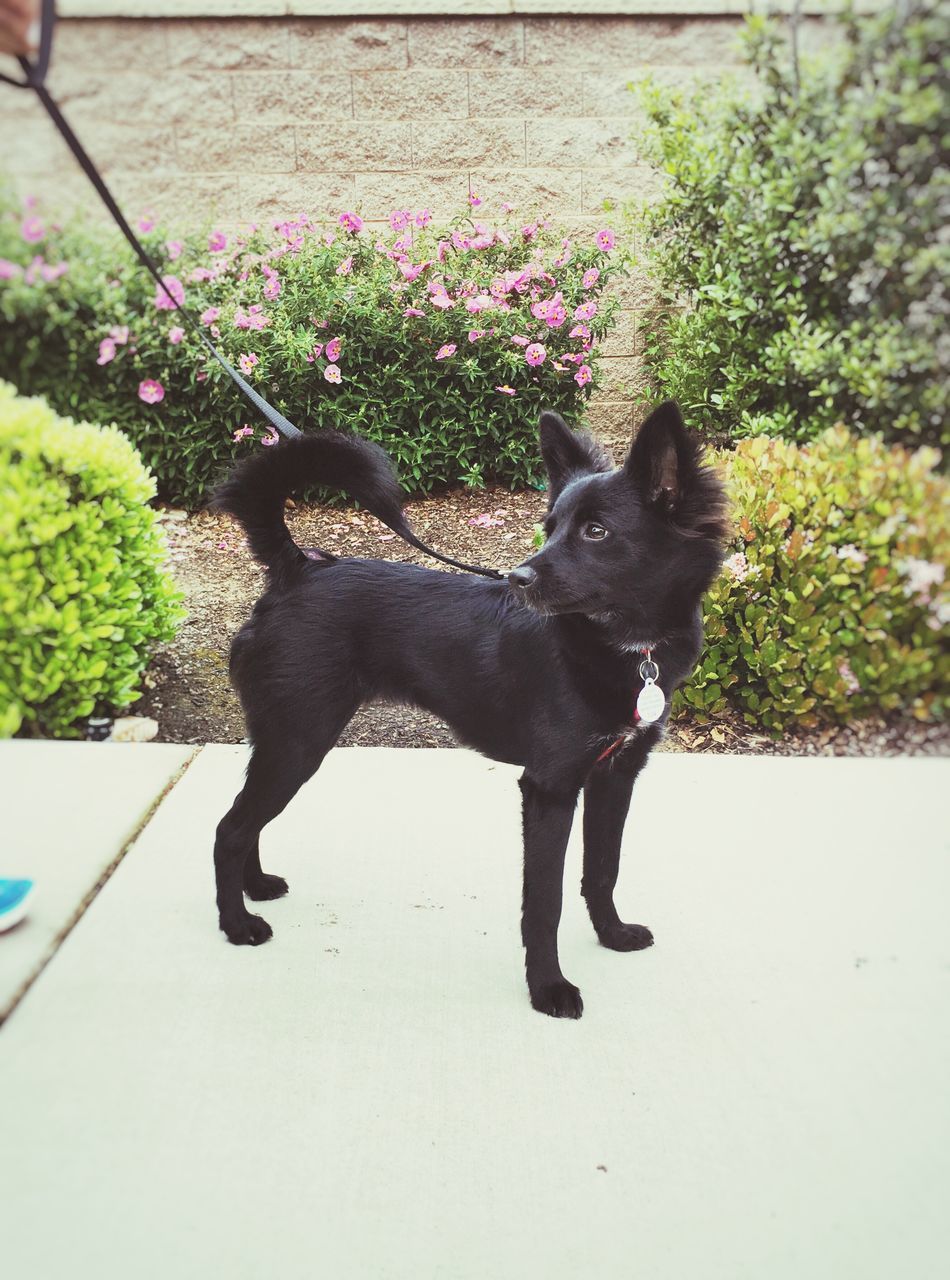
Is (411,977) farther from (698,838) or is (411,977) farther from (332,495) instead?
(332,495)

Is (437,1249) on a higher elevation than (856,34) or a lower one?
lower

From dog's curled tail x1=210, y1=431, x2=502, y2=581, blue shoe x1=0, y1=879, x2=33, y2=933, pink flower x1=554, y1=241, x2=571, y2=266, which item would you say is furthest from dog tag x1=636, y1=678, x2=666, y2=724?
blue shoe x1=0, y1=879, x2=33, y2=933

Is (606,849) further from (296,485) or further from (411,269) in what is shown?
(411,269)

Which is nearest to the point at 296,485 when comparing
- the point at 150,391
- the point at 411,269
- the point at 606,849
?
the point at 150,391

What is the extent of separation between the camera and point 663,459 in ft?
4.70

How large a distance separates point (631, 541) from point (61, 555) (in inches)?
32.2

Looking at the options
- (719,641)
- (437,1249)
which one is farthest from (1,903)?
(719,641)

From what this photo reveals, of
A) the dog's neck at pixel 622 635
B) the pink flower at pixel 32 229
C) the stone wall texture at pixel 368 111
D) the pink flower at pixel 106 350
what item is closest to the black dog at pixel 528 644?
the dog's neck at pixel 622 635

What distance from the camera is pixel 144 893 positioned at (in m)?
1.94

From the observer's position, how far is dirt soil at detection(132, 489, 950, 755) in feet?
6.44

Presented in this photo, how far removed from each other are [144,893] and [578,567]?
108cm

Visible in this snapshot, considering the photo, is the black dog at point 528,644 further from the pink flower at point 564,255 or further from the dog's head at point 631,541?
the pink flower at point 564,255

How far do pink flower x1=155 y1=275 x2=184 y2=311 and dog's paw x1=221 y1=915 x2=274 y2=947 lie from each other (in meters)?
1.08

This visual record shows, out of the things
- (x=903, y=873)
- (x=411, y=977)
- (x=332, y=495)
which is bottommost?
(x=411, y=977)
